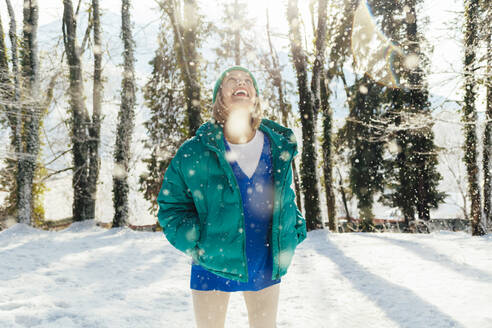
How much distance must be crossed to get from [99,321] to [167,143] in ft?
39.0

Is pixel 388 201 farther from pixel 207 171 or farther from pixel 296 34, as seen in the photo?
pixel 207 171

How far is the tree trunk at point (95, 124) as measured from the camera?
37.0 feet

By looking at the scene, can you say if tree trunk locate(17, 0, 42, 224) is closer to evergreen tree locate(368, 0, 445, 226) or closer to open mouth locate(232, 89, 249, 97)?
open mouth locate(232, 89, 249, 97)

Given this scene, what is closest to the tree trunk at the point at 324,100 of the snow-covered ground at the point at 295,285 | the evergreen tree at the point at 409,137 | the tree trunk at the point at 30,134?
the evergreen tree at the point at 409,137

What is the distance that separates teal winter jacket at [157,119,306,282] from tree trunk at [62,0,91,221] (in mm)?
10645

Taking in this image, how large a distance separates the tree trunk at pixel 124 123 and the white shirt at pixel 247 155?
27.4ft

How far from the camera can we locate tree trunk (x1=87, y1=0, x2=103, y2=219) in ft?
37.0

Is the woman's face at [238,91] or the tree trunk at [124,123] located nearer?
the woman's face at [238,91]

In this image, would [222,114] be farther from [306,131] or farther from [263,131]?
[306,131]

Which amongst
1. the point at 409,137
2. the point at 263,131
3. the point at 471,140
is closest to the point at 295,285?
the point at 263,131

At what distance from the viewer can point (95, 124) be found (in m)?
11.8

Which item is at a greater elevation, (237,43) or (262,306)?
(237,43)

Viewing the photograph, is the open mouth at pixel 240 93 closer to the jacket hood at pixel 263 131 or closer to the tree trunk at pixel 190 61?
the jacket hood at pixel 263 131

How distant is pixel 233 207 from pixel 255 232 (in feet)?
0.73
